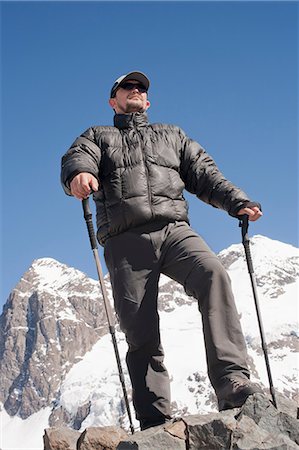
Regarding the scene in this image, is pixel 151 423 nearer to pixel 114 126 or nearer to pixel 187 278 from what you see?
pixel 187 278

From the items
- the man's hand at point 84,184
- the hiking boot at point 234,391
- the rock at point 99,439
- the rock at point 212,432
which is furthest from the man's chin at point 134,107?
the rock at point 212,432

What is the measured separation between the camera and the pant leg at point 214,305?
6.18 meters

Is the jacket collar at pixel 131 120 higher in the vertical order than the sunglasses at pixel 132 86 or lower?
lower

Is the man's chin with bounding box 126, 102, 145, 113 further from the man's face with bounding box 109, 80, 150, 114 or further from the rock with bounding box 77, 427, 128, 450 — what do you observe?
the rock with bounding box 77, 427, 128, 450

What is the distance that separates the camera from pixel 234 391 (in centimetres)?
586

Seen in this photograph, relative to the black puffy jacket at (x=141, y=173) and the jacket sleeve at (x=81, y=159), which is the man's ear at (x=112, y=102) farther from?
the jacket sleeve at (x=81, y=159)

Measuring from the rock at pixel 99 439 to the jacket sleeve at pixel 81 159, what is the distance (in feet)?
7.88

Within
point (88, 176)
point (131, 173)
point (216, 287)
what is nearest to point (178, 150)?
point (131, 173)

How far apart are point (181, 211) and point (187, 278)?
78 centimetres

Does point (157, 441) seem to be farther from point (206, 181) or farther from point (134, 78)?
point (134, 78)

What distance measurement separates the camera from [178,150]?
7.45 m

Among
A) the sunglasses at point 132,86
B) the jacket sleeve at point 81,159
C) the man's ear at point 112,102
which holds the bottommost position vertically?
the jacket sleeve at point 81,159

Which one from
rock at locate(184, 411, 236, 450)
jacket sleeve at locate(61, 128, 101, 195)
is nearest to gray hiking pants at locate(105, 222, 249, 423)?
jacket sleeve at locate(61, 128, 101, 195)

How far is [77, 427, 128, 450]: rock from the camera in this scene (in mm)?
5770
